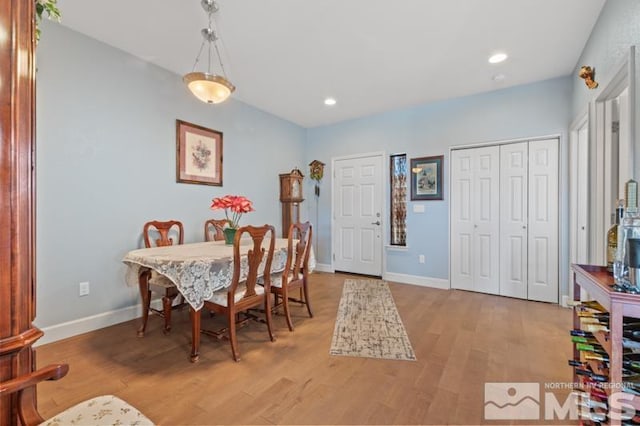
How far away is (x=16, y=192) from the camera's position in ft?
2.37

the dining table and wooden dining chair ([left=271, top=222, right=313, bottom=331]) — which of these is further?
wooden dining chair ([left=271, top=222, right=313, bottom=331])

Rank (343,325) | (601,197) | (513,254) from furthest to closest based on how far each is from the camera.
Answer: (513,254) → (343,325) → (601,197)

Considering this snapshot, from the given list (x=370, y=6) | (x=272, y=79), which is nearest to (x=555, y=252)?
(x=370, y=6)

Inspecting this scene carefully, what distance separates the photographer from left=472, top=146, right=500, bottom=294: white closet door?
3615 millimetres

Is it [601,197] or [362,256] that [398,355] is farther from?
[362,256]

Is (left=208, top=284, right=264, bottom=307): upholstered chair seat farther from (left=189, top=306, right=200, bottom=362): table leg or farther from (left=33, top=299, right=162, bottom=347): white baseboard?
(left=33, top=299, right=162, bottom=347): white baseboard

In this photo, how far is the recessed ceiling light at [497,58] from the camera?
109 inches

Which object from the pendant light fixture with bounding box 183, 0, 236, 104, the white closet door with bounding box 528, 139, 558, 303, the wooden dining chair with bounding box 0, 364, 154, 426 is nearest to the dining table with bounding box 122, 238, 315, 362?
the wooden dining chair with bounding box 0, 364, 154, 426

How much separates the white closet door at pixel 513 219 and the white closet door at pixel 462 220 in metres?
0.36

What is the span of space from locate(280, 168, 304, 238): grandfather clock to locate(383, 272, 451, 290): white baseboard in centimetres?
180

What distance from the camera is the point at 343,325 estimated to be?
2.67 m

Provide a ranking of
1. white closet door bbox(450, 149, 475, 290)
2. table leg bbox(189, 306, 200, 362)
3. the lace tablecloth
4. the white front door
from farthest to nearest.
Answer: the white front door → white closet door bbox(450, 149, 475, 290) → table leg bbox(189, 306, 200, 362) → the lace tablecloth

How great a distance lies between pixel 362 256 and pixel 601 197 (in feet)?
9.94

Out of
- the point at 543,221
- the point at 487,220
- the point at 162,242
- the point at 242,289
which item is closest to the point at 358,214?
the point at 487,220
